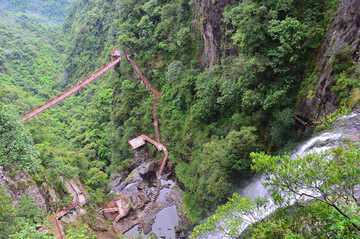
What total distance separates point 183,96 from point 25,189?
14774mm

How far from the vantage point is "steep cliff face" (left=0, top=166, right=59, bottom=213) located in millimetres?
13203

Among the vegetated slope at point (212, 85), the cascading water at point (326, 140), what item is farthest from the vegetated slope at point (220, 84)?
the cascading water at point (326, 140)

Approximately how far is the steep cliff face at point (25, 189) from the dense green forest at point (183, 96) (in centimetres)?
67

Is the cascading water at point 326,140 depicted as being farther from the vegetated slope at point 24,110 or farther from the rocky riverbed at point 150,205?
the vegetated slope at point 24,110

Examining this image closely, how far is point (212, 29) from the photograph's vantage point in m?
19.3

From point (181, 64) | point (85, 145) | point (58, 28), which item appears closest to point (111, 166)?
point (85, 145)

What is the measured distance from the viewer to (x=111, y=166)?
28.6 metres

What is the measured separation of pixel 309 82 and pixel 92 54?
141 ft

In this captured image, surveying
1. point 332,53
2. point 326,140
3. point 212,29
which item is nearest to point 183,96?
point 212,29

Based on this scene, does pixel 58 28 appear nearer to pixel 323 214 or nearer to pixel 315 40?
pixel 315 40

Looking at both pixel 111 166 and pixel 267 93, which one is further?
pixel 111 166

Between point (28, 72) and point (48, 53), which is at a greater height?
point (48, 53)

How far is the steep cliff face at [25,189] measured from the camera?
13.2 m

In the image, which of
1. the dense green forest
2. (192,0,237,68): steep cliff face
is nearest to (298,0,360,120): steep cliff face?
the dense green forest
